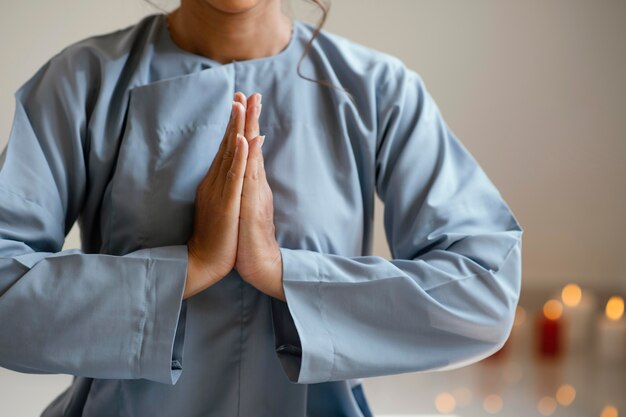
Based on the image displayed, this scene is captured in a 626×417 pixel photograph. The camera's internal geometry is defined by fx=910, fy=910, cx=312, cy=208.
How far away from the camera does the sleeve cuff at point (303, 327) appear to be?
132 cm

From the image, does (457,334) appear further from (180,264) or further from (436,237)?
(180,264)

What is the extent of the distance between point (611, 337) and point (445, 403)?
751mm

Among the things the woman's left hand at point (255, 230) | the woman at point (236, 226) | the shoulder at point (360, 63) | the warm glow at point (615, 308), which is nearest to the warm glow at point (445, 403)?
the warm glow at point (615, 308)

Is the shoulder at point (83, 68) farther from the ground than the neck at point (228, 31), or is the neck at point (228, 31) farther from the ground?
the neck at point (228, 31)

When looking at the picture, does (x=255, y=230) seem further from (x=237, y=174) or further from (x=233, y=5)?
(x=233, y=5)

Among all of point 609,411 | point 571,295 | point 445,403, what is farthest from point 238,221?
point 571,295

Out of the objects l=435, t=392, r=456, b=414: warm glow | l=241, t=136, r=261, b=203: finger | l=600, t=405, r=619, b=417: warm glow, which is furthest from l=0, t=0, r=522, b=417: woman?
l=600, t=405, r=619, b=417: warm glow

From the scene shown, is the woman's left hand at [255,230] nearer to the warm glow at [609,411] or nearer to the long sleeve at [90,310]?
the long sleeve at [90,310]

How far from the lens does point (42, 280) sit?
1.31 meters

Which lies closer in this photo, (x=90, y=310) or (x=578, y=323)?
(x=90, y=310)

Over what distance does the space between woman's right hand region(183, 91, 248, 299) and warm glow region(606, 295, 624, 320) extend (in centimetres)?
230

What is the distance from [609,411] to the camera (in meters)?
2.77

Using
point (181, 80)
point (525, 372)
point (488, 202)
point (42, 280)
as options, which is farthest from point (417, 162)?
Answer: point (525, 372)

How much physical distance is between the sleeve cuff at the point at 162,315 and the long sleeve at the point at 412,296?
158 mm
